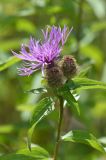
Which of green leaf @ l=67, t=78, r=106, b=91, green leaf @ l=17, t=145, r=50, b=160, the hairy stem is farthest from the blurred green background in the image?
green leaf @ l=67, t=78, r=106, b=91

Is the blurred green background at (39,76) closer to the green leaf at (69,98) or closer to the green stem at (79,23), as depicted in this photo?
the green stem at (79,23)

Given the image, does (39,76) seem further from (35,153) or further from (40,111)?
(40,111)

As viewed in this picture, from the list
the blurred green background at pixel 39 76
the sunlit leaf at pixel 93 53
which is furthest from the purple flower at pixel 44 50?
the sunlit leaf at pixel 93 53

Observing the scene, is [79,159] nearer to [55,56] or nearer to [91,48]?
[91,48]

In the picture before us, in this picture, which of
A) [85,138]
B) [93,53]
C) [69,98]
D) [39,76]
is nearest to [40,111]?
[69,98]

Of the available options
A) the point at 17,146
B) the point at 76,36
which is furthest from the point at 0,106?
the point at 76,36
